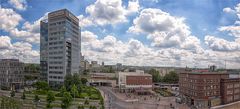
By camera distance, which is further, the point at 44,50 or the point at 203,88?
the point at 44,50

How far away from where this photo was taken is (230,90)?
23766 millimetres

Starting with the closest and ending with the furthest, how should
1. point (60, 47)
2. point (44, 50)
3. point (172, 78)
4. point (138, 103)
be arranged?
1. point (138, 103)
2. point (60, 47)
3. point (44, 50)
4. point (172, 78)

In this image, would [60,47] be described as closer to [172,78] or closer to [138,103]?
[138,103]

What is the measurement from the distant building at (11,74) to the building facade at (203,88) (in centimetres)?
2101

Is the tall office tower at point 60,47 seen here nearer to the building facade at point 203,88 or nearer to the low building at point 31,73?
the low building at point 31,73

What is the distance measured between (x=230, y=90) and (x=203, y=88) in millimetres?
3975

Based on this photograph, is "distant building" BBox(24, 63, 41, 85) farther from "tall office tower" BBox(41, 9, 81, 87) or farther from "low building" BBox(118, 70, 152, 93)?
"low building" BBox(118, 70, 152, 93)

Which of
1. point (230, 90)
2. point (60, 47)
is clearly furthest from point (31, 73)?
point (230, 90)

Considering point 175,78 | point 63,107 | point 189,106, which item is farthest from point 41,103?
point 175,78

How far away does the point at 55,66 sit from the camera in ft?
103

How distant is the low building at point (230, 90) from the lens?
905 inches

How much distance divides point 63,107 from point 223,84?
47.0 ft

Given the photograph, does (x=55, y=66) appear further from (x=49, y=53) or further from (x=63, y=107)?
(x=63, y=107)

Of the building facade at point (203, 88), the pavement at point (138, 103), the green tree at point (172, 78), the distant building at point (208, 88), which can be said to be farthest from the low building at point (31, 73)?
the building facade at point (203, 88)
